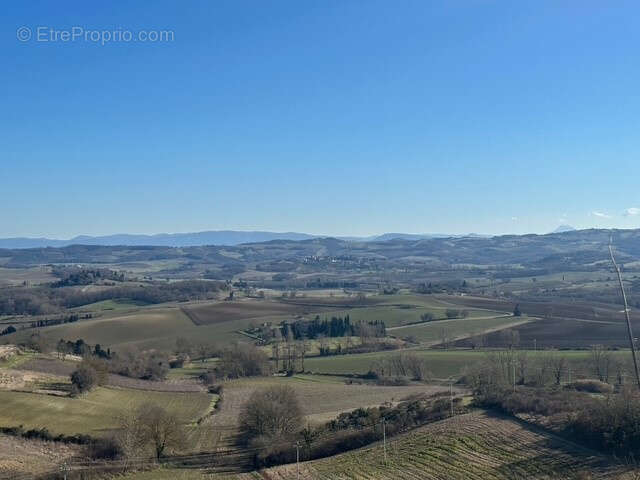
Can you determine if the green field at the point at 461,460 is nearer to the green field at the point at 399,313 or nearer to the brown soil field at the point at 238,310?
the green field at the point at 399,313

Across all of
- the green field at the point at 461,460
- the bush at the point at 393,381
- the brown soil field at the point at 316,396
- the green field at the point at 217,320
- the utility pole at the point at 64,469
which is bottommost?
the bush at the point at 393,381

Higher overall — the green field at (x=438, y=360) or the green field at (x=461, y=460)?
the green field at (x=461, y=460)

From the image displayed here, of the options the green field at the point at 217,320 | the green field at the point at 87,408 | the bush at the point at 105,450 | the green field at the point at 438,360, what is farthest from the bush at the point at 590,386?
the green field at the point at 217,320

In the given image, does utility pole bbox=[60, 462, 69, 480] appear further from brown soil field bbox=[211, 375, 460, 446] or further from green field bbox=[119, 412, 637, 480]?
brown soil field bbox=[211, 375, 460, 446]

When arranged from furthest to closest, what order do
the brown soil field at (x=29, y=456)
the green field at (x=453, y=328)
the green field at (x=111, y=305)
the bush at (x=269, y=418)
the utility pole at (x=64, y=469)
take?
1. the green field at (x=111, y=305)
2. the green field at (x=453, y=328)
3. the bush at (x=269, y=418)
4. the brown soil field at (x=29, y=456)
5. the utility pole at (x=64, y=469)

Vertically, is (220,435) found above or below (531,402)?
below

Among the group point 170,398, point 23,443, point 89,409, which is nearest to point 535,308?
point 170,398

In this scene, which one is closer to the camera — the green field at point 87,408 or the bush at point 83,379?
the green field at point 87,408

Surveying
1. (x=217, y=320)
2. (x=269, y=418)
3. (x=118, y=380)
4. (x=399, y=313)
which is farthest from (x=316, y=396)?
(x=399, y=313)

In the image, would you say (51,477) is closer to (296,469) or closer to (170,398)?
(296,469)
